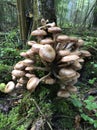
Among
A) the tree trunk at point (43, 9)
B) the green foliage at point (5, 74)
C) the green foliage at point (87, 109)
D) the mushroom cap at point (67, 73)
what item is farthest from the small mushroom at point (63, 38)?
the tree trunk at point (43, 9)

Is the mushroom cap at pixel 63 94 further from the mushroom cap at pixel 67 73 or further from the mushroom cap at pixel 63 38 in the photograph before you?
the mushroom cap at pixel 63 38

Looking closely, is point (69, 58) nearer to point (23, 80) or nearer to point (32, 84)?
point (32, 84)

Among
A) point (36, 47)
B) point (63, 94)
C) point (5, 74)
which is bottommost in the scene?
point (5, 74)

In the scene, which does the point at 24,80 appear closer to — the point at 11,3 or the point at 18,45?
the point at 18,45

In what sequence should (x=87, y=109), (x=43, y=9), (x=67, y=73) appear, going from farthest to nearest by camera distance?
(x=43, y=9)
(x=87, y=109)
(x=67, y=73)

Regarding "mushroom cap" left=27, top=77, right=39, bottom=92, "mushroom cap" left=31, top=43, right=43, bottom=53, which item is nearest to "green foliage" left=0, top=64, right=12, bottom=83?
"mushroom cap" left=27, top=77, right=39, bottom=92

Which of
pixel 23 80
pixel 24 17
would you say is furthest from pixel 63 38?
pixel 24 17
